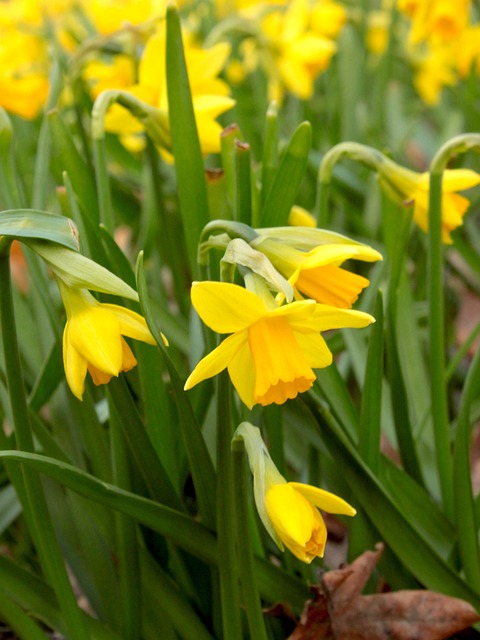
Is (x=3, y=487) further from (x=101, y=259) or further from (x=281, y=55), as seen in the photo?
(x=281, y=55)

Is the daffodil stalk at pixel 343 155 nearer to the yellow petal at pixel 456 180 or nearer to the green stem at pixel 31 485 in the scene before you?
the yellow petal at pixel 456 180

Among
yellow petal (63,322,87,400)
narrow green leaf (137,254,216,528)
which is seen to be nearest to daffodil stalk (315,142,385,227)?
narrow green leaf (137,254,216,528)

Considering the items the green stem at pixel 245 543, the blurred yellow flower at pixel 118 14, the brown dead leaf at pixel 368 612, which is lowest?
the brown dead leaf at pixel 368 612

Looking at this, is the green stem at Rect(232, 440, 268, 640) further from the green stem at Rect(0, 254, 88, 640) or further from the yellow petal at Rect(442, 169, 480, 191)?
the yellow petal at Rect(442, 169, 480, 191)

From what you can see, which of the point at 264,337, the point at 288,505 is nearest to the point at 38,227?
the point at 264,337

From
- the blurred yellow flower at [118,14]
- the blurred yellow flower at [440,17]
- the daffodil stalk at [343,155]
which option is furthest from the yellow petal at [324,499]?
the blurred yellow flower at [118,14]

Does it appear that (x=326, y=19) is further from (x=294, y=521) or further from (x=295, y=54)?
(x=294, y=521)
